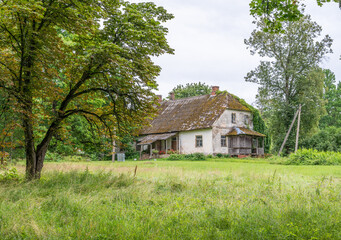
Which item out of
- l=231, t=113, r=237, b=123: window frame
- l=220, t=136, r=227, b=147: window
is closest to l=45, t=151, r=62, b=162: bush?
l=220, t=136, r=227, b=147: window

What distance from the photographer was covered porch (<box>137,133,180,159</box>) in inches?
1495

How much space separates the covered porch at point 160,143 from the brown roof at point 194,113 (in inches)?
34.4

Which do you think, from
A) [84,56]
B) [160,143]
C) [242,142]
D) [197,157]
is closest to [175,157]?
[197,157]

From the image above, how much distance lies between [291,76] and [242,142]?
30.3 feet

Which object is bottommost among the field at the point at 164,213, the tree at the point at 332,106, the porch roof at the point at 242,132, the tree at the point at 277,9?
the field at the point at 164,213

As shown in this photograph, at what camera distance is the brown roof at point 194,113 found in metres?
36.8

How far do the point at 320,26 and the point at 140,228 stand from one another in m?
37.6

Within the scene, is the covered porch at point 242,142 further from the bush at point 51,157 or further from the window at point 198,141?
the bush at point 51,157

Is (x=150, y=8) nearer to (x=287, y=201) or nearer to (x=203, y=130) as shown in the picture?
(x=287, y=201)

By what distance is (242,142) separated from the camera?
122 feet

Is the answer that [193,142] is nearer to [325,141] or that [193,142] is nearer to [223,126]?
[223,126]

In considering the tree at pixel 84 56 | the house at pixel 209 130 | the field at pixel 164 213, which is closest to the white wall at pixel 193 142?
the house at pixel 209 130

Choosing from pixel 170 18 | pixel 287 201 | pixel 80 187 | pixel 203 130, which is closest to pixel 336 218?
pixel 287 201

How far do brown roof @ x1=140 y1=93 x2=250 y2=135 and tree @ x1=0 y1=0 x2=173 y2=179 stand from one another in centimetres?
2569
